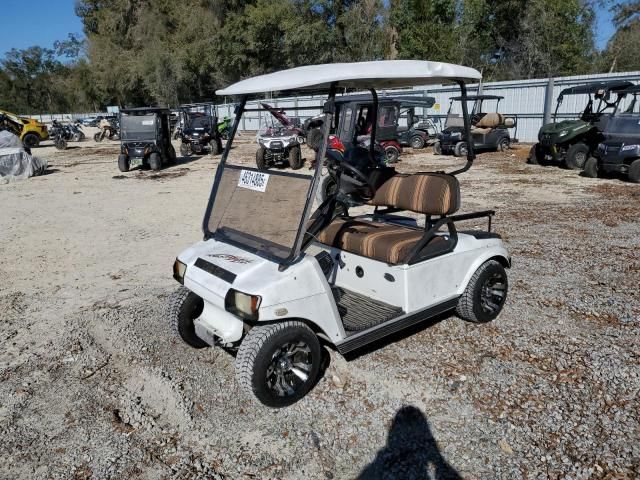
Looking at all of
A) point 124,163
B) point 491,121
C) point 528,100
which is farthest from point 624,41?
point 124,163

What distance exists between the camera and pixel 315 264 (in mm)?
2910

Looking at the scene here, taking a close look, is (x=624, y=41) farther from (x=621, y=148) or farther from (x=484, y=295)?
(x=484, y=295)

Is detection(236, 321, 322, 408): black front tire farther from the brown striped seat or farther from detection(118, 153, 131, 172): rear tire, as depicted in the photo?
detection(118, 153, 131, 172): rear tire

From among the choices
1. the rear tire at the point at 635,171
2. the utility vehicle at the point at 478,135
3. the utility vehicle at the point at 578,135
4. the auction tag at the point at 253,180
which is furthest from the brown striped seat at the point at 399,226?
the utility vehicle at the point at 478,135

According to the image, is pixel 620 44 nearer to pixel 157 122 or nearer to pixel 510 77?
pixel 510 77

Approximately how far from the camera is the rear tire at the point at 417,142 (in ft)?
57.5

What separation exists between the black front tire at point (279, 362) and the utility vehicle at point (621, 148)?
952 centimetres

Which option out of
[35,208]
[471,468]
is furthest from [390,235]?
[35,208]

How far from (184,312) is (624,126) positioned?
10.3 m

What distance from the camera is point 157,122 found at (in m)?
13.8

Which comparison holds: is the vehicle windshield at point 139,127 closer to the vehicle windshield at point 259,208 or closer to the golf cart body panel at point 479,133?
the golf cart body panel at point 479,133

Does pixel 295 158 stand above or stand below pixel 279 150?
below

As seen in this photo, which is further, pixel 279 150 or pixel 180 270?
pixel 279 150

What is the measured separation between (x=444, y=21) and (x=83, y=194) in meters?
30.4
